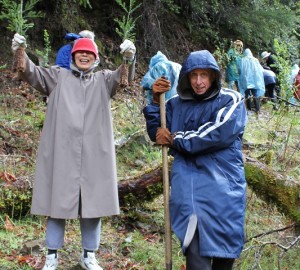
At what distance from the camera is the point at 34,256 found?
4082 mm

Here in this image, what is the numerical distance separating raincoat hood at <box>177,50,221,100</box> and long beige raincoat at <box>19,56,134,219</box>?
0.58 meters

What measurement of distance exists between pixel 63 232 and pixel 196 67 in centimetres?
173

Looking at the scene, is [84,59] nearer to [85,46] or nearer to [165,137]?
[85,46]

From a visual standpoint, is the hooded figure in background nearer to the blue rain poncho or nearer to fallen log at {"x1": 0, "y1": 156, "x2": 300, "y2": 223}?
the blue rain poncho

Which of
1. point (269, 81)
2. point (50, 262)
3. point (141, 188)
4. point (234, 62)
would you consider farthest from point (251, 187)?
point (269, 81)

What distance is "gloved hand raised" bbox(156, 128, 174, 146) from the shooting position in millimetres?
3303

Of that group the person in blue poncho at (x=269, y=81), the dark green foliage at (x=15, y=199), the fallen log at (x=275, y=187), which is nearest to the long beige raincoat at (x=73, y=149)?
the dark green foliage at (x=15, y=199)

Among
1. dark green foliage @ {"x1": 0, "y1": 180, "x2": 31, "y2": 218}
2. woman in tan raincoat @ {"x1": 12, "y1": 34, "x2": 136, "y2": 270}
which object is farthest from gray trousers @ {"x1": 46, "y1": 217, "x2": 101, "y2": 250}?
dark green foliage @ {"x1": 0, "y1": 180, "x2": 31, "y2": 218}

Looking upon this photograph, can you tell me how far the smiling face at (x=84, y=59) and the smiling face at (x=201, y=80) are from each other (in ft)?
2.92

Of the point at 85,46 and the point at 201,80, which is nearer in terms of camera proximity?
the point at 201,80

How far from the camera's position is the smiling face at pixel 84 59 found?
12.0 feet

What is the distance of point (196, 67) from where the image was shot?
3205 mm

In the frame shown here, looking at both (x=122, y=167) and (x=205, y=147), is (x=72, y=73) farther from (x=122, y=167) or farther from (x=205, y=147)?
(x=122, y=167)

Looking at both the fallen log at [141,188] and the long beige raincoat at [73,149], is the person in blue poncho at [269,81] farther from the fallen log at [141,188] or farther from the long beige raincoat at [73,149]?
the long beige raincoat at [73,149]
